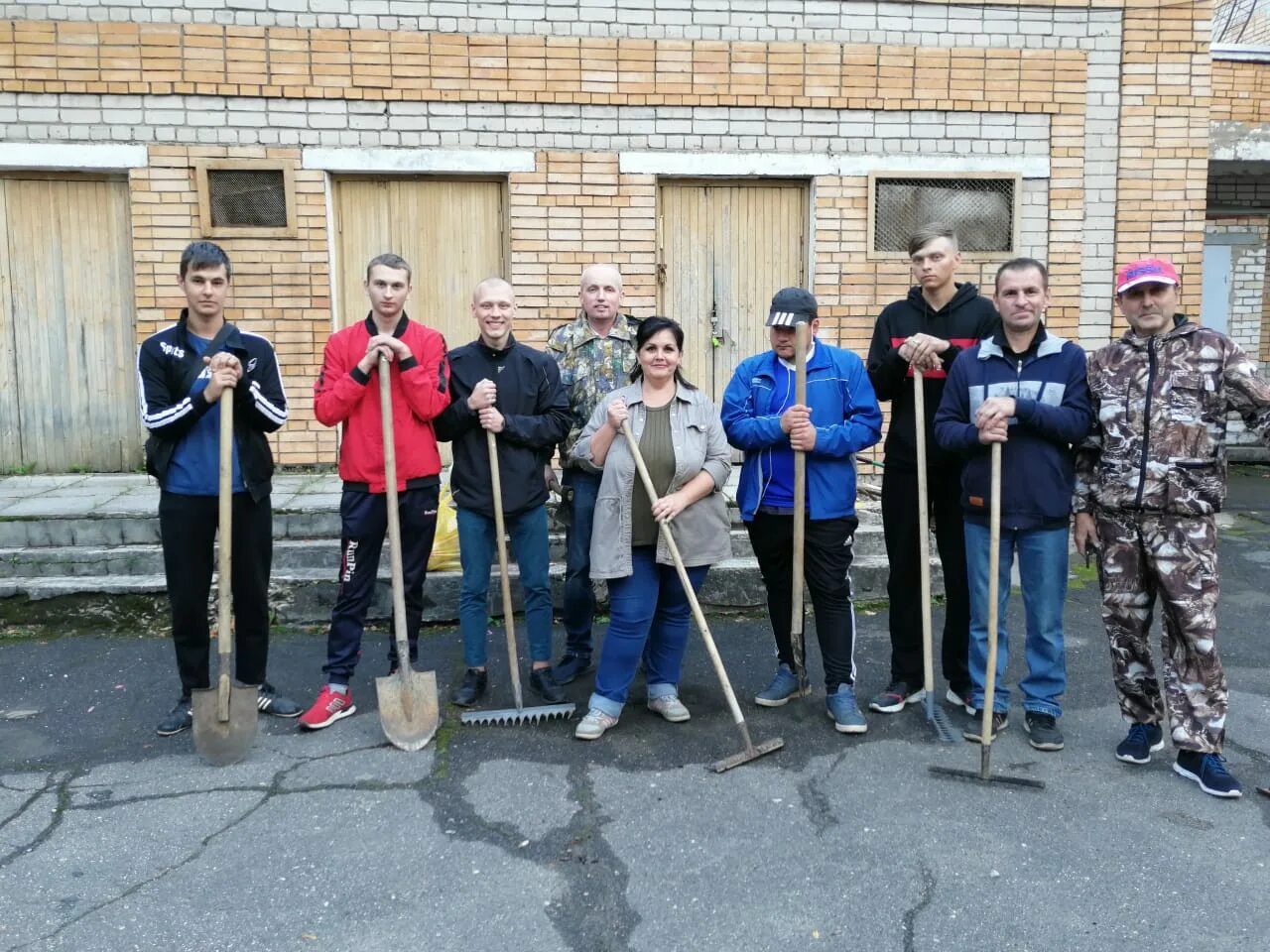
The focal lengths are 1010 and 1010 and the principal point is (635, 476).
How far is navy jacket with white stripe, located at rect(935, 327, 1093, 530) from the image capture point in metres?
3.68

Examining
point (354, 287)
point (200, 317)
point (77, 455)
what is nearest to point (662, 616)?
point (200, 317)

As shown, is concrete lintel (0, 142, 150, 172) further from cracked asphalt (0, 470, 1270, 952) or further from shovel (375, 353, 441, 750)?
shovel (375, 353, 441, 750)

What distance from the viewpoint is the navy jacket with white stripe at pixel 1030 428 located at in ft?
12.1

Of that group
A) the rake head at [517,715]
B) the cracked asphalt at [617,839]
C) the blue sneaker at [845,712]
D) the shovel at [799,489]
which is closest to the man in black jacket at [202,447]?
the cracked asphalt at [617,839]

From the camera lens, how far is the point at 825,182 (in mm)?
7246

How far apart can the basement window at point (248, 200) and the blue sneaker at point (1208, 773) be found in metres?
5.99

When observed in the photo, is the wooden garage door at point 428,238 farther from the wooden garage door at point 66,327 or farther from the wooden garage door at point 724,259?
the wooden garage door at point 66,327

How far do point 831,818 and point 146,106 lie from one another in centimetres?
626

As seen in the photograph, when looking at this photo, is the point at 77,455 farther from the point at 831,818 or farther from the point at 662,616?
the point at 831,818

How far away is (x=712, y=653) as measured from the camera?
3771 mm

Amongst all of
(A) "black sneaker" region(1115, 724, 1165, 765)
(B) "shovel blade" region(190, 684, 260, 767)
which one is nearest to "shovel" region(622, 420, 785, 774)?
(A) "black sneaker" region(1115, 724, 1165, 765)

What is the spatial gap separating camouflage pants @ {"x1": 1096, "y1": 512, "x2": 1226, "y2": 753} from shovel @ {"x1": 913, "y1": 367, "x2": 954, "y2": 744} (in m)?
0.63

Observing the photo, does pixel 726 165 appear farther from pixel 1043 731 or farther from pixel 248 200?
pixel 1043 731

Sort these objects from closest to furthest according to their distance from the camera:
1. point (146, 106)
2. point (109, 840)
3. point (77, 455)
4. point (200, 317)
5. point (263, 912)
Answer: point (263, 912)
point (109, 840)
point (200, 317)
point (146, 106)
point (77, 455)
